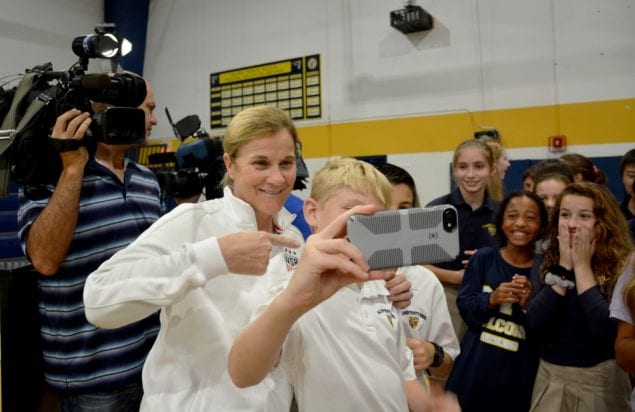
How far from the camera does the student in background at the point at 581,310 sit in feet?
6.46

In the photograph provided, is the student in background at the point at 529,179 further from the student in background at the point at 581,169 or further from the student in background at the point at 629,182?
the student in background at the point at 629,182

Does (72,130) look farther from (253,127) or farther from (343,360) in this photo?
(343,360)

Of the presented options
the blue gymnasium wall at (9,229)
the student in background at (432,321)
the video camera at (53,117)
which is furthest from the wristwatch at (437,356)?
the blue gymnasium wall at (9,229)

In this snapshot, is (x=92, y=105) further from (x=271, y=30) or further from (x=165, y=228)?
(x=271, y=30)

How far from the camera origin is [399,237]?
2.75 ft

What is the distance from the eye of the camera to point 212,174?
6.28ft

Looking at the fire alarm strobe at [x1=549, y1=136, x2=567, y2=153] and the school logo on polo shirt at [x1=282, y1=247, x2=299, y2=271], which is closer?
the school logo on polo shirt at [x1=282, y1=247, x2=299, y2=271]

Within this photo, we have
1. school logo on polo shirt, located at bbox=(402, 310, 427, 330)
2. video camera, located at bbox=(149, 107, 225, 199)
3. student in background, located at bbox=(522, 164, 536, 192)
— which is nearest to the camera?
school logo on polo shirt, located at bbox=(402, 310, 427, 330)

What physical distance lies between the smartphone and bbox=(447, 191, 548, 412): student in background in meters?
1.51

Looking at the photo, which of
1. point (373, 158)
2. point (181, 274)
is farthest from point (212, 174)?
point (373, 158)

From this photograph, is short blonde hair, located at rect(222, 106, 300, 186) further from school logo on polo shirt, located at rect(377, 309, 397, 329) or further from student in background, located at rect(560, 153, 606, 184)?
student in background, located at rect(560, 153, 606, 184)

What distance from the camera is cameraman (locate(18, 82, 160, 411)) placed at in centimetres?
154

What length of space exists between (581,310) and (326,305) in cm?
136

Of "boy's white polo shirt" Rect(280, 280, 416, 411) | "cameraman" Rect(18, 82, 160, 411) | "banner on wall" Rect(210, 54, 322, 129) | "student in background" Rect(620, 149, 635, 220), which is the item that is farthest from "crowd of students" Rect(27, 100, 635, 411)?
"banner on wall" Rect(210, 54, 322, 129)
